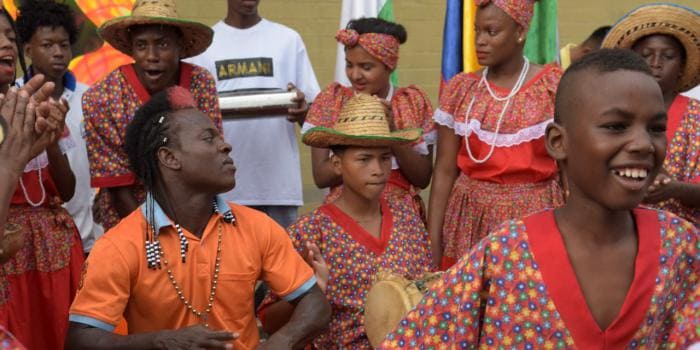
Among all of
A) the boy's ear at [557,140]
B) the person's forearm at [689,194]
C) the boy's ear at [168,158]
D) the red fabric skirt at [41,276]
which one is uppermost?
the boy's ear at [557,140]

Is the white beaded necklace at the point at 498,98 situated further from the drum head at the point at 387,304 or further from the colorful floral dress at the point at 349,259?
the drum head at the point at 387,304

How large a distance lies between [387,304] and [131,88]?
172 cm

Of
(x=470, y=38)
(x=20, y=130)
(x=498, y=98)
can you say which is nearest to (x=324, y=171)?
(x=498, y=98)

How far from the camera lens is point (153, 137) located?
3951 millimetres

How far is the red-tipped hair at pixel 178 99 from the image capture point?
158 inches

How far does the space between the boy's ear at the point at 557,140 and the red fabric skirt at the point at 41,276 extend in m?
2.47

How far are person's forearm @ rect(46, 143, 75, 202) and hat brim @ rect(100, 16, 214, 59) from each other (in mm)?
646

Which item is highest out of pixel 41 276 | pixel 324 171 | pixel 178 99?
pixel 178 99

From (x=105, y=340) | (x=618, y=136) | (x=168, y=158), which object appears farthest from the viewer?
(x=168, y=158)

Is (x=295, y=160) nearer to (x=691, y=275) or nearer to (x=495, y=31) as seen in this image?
(x=495, y=31)

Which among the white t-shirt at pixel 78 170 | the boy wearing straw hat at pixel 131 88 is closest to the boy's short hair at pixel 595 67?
the boy wearing straw hat at pixel 131 88

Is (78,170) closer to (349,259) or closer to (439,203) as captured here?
(349,259)

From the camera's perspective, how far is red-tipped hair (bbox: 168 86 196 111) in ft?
13.2

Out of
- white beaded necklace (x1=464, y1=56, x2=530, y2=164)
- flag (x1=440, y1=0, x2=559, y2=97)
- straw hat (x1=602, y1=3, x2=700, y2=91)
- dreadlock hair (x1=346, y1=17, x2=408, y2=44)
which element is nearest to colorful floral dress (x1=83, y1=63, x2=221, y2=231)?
dreadlock hair (x1=346, y1=17, x2=408, y2=44)
